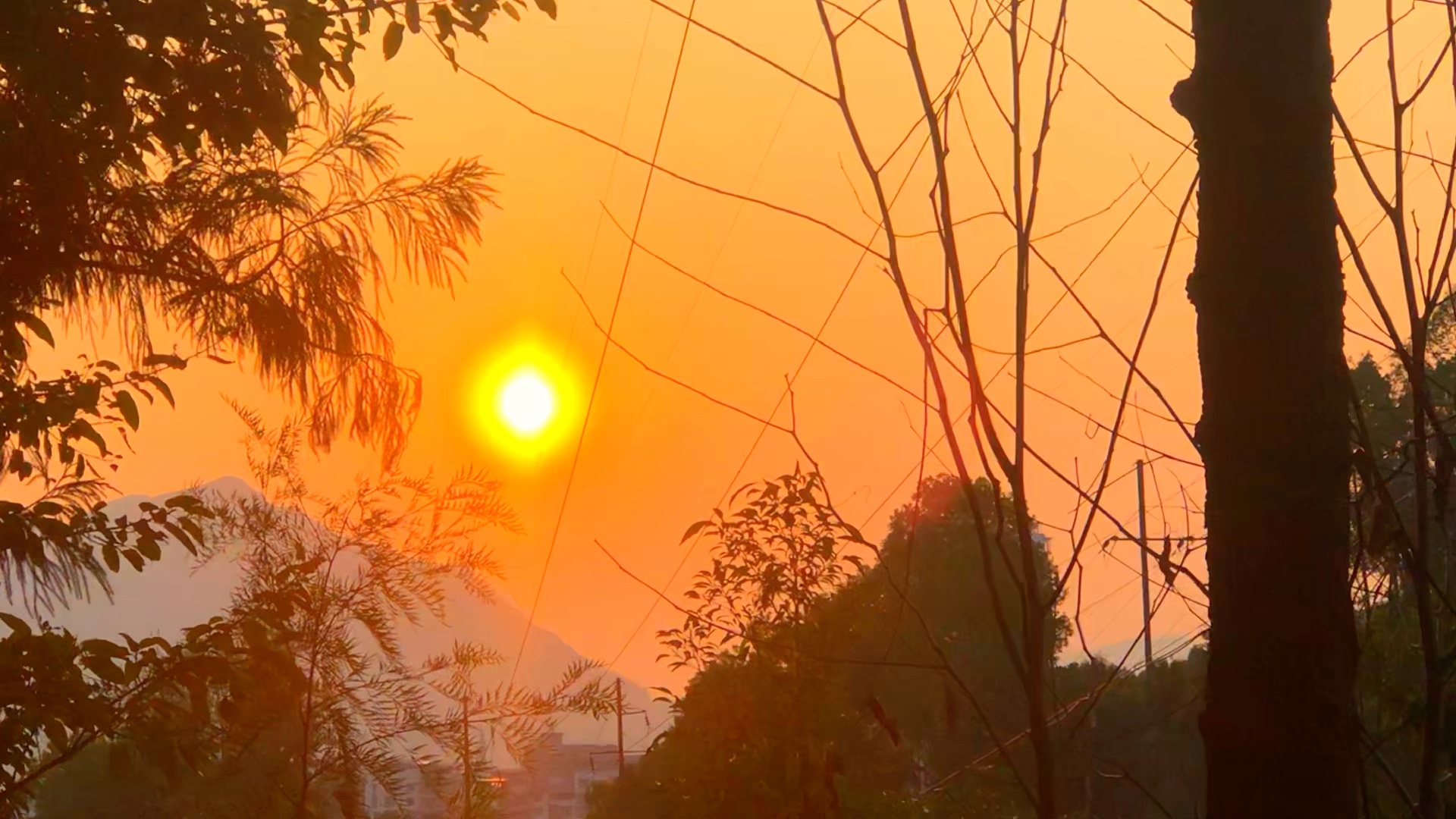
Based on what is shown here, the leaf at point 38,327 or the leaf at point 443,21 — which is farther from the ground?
the leaf at point 443,21

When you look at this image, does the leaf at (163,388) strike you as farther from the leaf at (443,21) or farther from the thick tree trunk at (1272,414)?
the thick tree trunk at (1272,414)

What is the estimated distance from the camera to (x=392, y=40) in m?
3.19

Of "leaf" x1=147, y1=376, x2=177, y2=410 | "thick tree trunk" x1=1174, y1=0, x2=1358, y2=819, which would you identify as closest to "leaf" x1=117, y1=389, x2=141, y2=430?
"leaf" x1=147, y1=376, x2=177, y2=410

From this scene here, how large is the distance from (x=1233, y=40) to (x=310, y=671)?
569cm

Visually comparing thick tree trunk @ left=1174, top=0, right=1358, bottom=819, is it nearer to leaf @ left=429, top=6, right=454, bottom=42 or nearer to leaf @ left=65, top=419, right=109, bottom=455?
leaf @ left=429, top=6, right=454, bottom=42

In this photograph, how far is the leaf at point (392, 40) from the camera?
319cm

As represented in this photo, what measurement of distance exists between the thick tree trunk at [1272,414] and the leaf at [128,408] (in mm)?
2382

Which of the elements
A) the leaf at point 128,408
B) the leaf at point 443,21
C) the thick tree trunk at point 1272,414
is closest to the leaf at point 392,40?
the leaf at point 443,21

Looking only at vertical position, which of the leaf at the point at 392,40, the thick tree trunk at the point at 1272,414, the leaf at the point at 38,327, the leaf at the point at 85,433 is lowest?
the thick tree trunk at the point at 1272,414

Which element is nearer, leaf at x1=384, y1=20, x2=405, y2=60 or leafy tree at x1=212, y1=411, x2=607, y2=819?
leaf at x1=384, y1=20, x2=405, y2=60

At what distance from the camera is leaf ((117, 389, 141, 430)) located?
297cm

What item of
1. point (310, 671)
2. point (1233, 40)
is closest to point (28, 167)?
point (1233, 40)

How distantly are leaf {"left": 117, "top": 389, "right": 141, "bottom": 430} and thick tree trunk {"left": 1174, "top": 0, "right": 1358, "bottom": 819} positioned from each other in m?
2.38

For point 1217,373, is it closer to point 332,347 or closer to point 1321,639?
point 1321,639
